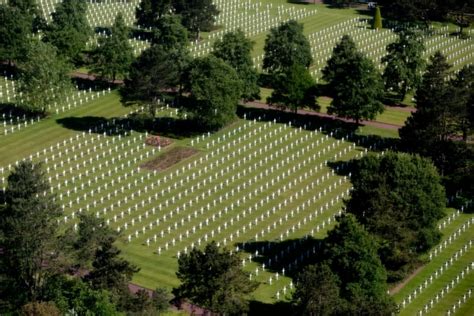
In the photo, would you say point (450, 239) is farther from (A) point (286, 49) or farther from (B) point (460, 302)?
(A) point (286, 49)

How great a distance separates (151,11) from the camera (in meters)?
188

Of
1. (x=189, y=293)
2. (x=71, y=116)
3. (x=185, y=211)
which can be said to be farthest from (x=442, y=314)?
(x=71, y=116)

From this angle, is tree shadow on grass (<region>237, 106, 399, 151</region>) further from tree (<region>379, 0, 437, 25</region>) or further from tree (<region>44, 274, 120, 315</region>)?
tree (<region>44, 274, 120, 315</region>)

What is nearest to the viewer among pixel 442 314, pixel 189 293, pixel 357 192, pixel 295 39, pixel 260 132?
pixel 189 293

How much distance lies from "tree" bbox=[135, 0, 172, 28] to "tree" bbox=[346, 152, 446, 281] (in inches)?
3451

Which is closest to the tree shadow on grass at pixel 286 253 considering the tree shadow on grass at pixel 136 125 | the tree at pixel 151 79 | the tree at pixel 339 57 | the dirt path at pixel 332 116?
the tree shadow on grass at pixel 136 125

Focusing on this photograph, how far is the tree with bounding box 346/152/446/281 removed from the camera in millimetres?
99625

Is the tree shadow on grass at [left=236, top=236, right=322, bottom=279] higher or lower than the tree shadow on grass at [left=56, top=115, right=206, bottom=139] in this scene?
lower

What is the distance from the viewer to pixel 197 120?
13975 cm

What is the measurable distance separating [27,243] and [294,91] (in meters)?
63.5

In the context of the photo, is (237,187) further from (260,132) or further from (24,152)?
(24,152)

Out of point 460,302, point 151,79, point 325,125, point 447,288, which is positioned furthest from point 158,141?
point 460,302

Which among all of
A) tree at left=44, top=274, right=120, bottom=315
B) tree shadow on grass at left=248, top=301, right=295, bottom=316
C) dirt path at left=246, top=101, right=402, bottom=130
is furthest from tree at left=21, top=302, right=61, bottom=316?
dirt path at left=246, top=101, right=402, bottom=130

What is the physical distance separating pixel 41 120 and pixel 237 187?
3680 cm
